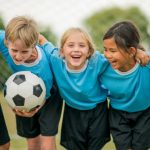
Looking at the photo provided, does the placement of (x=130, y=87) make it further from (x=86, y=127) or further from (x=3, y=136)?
(x=3, y=136)

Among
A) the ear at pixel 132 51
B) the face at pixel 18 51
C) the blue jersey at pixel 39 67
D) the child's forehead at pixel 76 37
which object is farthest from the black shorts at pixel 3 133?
the ear at pixel 132 51

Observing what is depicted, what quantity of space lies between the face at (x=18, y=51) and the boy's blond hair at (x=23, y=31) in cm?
2

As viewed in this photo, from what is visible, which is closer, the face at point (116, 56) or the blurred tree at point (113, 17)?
the face at point (116, 56)

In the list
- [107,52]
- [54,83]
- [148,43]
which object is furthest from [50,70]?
[148,43]

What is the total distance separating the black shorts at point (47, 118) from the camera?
3.89 meters

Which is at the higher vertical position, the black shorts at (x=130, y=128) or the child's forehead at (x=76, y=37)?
the child's forehead at (x=76, y=37)

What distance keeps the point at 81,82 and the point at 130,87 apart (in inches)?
13.1

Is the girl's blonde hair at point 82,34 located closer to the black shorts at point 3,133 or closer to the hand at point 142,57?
the hand at point 142,57

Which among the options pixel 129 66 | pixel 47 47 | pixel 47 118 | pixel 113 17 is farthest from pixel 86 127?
pixel 113 17

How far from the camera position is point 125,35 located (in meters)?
3.70

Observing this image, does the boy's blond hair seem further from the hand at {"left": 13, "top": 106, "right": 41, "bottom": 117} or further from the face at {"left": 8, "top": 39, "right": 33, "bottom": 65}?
the hand at {"left": 13, "top": 106, "right": 41, "bottom": 117}

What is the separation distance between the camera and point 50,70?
382cm

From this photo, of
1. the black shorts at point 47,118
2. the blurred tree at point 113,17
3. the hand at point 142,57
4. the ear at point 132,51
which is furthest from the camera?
the blurred tree at point 113,17

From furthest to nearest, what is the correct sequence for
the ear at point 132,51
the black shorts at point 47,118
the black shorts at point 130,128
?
the black shorts at point 47,118, the black shorts at point 130,128, the ear at point 132,51
